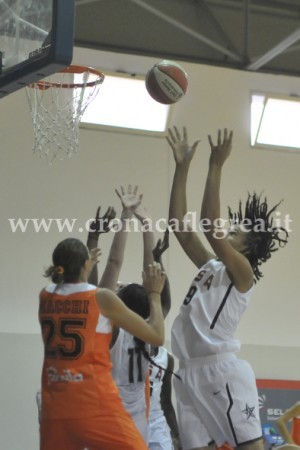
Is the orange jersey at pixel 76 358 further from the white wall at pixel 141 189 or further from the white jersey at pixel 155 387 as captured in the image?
the white wall at pixel 141 189

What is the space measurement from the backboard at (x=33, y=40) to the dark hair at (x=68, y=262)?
93 cm

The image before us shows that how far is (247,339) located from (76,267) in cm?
576

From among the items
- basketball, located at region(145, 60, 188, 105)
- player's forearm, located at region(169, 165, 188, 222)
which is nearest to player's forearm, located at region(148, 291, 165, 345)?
player's forearm, located at region(169, 165, 188, 222)

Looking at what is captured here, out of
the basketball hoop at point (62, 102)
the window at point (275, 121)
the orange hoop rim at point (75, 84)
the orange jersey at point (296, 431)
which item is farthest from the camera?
the window at point (275, 121)

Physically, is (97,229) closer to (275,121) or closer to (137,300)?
(137,300)

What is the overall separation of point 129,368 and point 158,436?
808 mm

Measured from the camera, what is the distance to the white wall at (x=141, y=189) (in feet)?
28.6

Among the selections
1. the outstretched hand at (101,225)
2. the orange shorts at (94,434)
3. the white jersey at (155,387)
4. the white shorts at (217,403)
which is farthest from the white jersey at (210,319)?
the orange shorts at (94,434)

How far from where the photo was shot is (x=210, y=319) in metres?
4.73

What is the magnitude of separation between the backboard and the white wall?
14.5 ft

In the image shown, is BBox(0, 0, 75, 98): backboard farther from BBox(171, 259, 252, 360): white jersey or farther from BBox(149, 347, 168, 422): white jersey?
BBox(149, 347, 168, 422): white jersey

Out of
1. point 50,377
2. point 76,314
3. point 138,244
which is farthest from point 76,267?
point 138,244

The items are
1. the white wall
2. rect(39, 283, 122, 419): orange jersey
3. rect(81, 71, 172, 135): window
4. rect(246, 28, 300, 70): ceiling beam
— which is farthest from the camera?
rect(81, 71, 172, 135): window

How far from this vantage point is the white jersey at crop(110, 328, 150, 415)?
15.4ft
